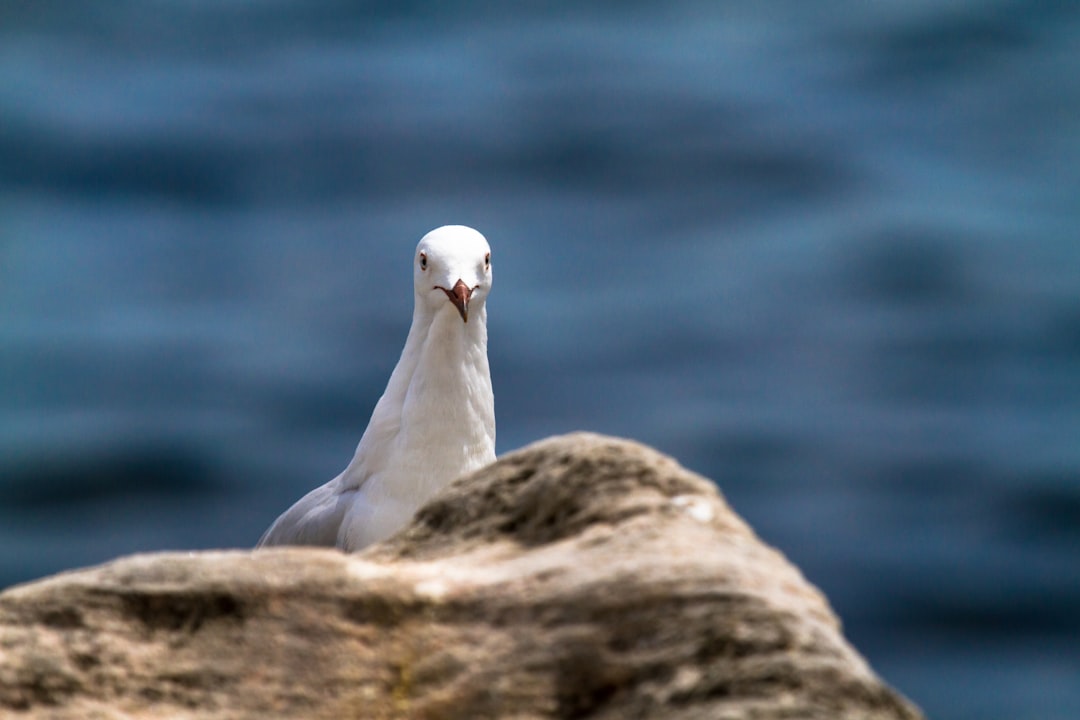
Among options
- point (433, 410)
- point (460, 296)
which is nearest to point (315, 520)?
point (433, 410)

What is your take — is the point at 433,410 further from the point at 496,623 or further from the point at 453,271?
the point at 496,623

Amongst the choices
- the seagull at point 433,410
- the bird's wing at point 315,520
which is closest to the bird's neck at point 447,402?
the seagull at point 433,410

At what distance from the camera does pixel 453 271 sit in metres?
5.18

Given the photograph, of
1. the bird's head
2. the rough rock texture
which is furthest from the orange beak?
the rough rock texture

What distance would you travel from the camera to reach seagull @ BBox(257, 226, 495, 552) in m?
5.17

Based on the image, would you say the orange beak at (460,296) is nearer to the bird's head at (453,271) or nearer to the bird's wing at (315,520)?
the bird's head at (453,271)

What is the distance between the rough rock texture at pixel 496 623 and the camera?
7.18 ft

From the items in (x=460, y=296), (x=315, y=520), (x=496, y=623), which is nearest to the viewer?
(x=496, y=623)

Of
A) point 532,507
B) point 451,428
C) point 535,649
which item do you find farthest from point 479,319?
point 535,649

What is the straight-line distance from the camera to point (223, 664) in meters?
2.41

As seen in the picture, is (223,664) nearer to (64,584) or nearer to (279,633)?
(279,633)

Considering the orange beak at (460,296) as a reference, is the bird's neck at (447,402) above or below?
below

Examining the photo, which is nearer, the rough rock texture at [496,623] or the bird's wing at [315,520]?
the rough rock texture at [496,623]

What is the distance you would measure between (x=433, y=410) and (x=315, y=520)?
560 mm
